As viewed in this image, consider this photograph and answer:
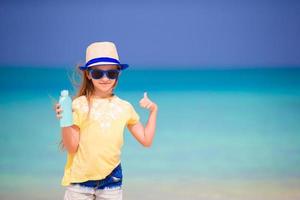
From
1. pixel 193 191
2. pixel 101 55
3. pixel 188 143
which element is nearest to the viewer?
pixel 101 55

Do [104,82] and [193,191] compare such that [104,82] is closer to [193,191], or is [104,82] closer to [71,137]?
[71,137]

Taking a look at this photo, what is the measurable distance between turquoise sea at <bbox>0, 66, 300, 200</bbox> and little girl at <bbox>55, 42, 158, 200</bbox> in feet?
1.23

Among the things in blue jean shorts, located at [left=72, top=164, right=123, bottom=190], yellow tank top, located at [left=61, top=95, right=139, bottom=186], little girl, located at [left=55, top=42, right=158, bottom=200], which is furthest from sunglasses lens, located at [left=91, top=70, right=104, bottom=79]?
blue jean shorts, located at [left=72, top=164, right=123, bottom=190]

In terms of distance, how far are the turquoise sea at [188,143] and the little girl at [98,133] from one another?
376mm

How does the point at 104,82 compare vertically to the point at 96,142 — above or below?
above

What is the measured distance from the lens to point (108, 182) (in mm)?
2705

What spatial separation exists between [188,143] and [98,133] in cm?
275

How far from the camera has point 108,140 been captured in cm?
267

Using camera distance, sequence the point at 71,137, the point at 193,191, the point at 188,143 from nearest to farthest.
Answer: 1. the point at 71,137
2. the point at 193,191
3. the point at 188,143

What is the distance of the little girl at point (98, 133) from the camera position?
266cm

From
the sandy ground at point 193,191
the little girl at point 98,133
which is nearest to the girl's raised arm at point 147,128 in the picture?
the little girl at point 98,133

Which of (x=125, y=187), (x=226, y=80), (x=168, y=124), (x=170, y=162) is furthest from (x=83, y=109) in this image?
(x=226, y=80)

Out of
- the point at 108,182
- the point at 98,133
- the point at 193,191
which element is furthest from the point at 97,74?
the point at 193,191

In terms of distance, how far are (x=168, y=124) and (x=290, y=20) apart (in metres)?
5.03
